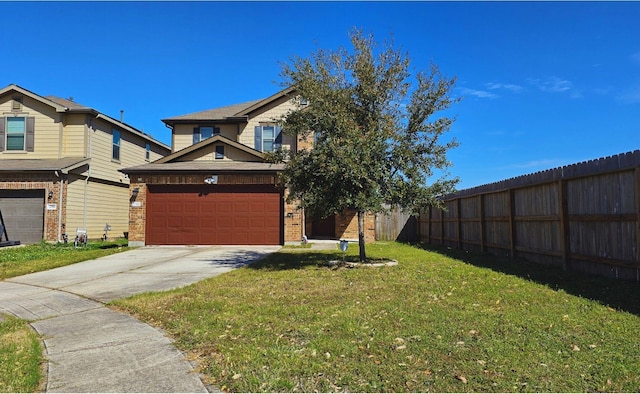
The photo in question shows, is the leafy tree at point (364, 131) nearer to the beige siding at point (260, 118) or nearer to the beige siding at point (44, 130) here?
the beige siding at point (260, 118)

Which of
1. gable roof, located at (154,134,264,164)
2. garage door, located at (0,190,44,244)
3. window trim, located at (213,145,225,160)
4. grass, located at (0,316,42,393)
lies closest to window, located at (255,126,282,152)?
gable roof, located at (154,134,264,164)

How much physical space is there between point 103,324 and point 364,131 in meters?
6.78

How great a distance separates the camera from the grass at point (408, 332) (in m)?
3.41

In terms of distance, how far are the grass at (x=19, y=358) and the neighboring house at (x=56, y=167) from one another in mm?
14389

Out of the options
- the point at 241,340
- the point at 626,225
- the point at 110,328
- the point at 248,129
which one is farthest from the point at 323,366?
the point at 248,129

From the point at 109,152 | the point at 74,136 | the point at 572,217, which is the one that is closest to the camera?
the point at 572,217

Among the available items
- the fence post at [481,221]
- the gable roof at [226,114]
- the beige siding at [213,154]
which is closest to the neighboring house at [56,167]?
the gable roof at [226,114]

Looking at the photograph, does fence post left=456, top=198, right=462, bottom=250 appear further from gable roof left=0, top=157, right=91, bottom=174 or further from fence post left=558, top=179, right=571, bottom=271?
gable roof left=0, top=157, right=91, bottom=174

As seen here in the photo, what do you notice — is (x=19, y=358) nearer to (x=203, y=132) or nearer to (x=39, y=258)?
(x=39, y=258)

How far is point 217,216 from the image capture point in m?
16.7

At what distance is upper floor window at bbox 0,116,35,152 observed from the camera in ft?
62.8

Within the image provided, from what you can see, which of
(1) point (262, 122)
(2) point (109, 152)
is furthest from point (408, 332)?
(2) point (109, 152)

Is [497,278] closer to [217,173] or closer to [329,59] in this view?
[329,59]

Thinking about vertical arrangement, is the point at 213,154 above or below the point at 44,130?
below
